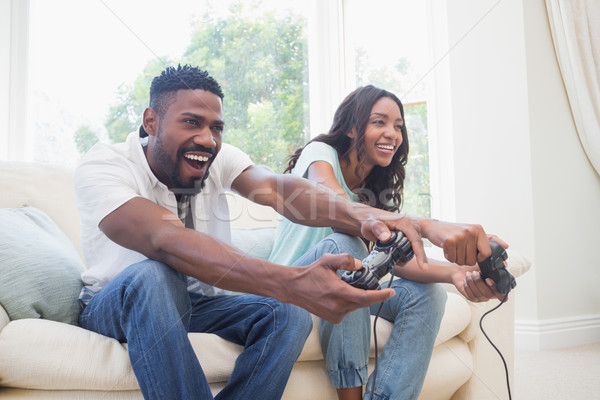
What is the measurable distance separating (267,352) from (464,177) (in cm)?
175

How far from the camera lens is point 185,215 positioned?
3.88ft

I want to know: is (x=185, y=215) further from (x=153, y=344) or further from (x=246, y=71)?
(x=246, y=71)

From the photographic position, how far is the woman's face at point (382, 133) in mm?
1556

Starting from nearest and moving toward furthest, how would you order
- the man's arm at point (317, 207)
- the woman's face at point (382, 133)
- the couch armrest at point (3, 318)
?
the couch armrest at point (3, 318) → the man's arm at point (317, 207) → the woman's face at point (382, 133)

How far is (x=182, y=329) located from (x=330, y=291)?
273 mm

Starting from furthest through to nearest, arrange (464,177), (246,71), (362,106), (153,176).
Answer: (246,71) < (464,177) < (362,106) < (153,176)

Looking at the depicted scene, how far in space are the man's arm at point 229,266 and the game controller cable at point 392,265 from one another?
31 mm

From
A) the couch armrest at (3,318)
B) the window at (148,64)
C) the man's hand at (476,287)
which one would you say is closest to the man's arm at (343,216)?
the man's hand at (476,287)

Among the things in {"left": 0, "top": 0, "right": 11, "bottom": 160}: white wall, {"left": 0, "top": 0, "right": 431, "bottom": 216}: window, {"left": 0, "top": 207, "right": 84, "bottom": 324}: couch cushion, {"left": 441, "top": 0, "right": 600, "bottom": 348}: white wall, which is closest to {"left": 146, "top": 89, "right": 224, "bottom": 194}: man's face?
{"left": 0, "top": 207, "right": 84, "bottom": 324}: couch cushion

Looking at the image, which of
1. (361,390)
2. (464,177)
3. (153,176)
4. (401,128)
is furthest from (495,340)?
(464,177)

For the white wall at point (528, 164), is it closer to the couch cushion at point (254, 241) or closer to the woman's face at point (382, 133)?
the woman's face at point (382, 133)

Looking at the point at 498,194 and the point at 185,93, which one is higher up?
the point at 185,93

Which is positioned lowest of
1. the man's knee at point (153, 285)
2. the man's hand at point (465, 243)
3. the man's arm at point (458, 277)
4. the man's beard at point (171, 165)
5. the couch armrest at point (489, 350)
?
the couch armrest at point (489, 350)

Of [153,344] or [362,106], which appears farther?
[362,106]
